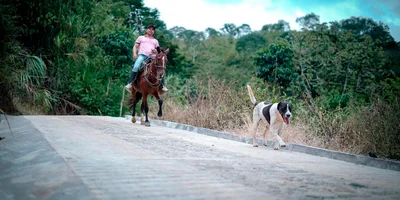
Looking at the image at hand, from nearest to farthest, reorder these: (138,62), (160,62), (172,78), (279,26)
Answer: (160,62), (138,62), (172,78), (279,26)

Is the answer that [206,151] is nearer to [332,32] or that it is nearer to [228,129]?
[228,129]

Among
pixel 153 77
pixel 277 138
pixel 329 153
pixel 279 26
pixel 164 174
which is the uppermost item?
pixel 279 26

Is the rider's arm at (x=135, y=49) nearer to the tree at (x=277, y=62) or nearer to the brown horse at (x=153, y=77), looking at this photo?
the brown horse at (x=153, y=77)

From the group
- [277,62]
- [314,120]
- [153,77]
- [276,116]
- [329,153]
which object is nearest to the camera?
[329,153]

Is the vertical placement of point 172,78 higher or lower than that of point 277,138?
higher

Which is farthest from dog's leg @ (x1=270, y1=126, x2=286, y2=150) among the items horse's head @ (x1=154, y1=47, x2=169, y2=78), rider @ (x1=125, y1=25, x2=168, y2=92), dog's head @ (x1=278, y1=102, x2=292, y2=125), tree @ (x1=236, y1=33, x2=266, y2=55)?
tree @ (x1=236, y1=33, x2=266, y2=55)

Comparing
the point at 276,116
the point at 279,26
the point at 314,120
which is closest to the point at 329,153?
the point at 276,116

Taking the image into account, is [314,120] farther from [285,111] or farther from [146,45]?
[146,45]

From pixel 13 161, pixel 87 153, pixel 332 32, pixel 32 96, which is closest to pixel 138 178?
pixel 87 153

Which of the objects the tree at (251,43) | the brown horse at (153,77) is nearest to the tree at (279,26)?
the tree at (251,43)

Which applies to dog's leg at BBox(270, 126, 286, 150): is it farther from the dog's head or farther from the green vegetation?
the green vegetation

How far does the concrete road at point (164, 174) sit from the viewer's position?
14.4 ft

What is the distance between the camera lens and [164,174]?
512cm

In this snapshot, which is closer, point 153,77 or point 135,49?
point 153,77
